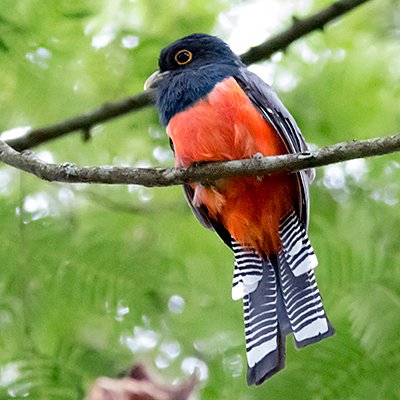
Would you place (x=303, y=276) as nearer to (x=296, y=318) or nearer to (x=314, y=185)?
(x=296, y=318)

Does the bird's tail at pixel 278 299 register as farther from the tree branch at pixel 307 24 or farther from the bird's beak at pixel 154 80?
the tree branch at pixel 307 24

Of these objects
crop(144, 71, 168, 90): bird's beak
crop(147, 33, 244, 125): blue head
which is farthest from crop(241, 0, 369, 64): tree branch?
crop(144, 71, 168, 90): bird's beak

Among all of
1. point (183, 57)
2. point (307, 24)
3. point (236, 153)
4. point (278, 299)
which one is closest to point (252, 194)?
point (236, 153)

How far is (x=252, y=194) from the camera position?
4094 mm

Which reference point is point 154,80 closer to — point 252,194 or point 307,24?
point 252,194

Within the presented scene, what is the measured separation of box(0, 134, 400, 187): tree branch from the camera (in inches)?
116

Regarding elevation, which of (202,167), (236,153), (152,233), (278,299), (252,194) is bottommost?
(152,233)

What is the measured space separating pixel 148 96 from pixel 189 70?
332 mm

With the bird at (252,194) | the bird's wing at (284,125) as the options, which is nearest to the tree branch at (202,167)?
the bird at (252,194)

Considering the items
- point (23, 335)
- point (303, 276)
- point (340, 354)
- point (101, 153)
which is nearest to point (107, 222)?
point (101, 153)

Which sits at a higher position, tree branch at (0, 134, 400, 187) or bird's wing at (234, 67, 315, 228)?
tree branch at (0, 134, 400, 187)

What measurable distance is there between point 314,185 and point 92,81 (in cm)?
141

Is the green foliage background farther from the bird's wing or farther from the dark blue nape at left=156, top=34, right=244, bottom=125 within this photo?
the dark blue nape at left=156, top=34, right=244, bottom=125

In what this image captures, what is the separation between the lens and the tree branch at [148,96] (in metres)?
4.60
